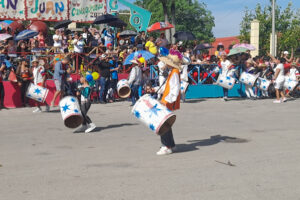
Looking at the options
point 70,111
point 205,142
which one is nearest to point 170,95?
point 205,142

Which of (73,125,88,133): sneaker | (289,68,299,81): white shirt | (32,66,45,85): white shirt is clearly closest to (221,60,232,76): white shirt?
(289,68,299,81): white shirt

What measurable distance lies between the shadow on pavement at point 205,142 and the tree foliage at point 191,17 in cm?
5526

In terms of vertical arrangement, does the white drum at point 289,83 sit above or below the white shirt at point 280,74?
below

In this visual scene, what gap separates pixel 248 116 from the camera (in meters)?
12.7

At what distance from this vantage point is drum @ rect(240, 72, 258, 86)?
55.7 feet

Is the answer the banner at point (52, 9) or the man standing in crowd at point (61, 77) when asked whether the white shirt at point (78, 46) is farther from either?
the banner at point (52, 9)

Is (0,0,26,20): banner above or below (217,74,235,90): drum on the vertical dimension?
above

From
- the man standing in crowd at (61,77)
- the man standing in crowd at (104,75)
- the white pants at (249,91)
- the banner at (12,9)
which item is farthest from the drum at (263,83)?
the banner at (12,9)

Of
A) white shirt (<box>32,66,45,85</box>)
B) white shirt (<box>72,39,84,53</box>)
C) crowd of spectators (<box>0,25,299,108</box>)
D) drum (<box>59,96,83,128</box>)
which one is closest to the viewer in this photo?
drum (<box>59,96,83,128</box>)

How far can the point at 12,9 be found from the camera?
2000 cm

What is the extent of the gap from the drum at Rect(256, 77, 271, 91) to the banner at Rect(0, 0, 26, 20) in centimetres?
1049

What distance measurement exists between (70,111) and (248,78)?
9437 mm

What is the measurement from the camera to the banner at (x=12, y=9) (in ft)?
64.9

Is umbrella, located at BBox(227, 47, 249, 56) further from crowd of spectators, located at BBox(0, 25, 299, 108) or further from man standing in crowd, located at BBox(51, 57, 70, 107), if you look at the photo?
man standing in crowd, located at BBox(51, 57, 70, 107)
